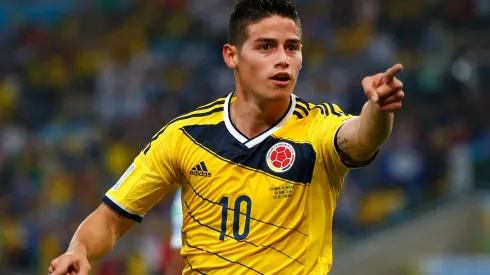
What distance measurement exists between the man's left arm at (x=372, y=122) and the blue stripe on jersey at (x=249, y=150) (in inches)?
9.1

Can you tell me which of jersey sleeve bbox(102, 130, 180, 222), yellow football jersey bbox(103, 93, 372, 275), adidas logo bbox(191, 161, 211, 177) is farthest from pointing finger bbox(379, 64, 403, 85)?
jersey sleeve bbox(102, 130, 180, 222)

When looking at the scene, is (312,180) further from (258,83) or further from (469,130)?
(469,130)

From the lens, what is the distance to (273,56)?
418 cm

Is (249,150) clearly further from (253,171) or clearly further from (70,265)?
(70,265)

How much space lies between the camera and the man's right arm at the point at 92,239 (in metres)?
4.11

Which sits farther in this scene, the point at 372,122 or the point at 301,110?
the point at 301,110

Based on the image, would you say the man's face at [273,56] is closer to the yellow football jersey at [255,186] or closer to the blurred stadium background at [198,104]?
the yellow football jersey at [255,186]

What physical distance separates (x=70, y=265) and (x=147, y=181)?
570 millimetres

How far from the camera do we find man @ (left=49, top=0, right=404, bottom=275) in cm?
416

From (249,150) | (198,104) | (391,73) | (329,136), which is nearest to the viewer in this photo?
(391,73)

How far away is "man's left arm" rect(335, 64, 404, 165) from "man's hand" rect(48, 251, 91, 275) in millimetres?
1160

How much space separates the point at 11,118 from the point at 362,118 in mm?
10522

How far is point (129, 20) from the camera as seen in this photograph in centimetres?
1510

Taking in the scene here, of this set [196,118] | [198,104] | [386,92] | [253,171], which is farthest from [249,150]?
[198,104]
